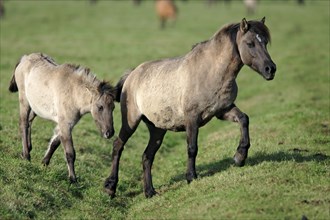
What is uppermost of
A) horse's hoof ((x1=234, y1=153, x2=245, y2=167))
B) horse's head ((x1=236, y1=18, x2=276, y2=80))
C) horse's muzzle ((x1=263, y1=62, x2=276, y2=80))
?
horse's head ((x1=236, y1=18, x2=276, y2=80))

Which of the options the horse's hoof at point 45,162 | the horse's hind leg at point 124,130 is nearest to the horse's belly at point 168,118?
the horse's hind leg at point 124,130

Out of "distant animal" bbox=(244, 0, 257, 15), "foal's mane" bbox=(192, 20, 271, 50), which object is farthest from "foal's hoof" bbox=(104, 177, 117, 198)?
"distant animal" bbox=(244, 0, 257, 15)

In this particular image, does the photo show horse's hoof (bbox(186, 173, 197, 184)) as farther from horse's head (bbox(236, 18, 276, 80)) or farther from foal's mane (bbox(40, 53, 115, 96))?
horse's head (bbox(236, 18, 276, 80))

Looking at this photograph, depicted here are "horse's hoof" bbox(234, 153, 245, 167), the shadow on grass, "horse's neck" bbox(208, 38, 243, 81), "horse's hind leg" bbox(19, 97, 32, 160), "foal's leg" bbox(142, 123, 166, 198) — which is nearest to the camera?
"horse's neck" bbox(208, 38, 243, 81)

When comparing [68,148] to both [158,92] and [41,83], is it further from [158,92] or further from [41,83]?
[158,92]

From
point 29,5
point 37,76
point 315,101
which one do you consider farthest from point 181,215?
point 29,5

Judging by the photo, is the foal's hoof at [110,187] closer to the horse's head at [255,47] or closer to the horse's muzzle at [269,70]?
the horse's head at [255,47]

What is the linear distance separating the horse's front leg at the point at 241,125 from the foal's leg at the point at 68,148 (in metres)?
3.09

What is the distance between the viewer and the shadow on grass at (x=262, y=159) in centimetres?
1269

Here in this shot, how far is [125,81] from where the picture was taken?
1323cm

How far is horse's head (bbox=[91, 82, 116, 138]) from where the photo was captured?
12109 mm

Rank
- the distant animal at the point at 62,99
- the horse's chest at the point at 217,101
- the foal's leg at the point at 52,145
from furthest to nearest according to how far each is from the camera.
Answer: the foal's leg at the point at 52,145 < the distant animal at the point at 62,99 < the horse's chest at the point at 217,101

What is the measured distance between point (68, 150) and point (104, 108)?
1127mm

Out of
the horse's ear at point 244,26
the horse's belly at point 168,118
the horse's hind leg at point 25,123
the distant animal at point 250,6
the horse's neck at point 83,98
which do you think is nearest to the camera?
the horse's ear at point 244,26
